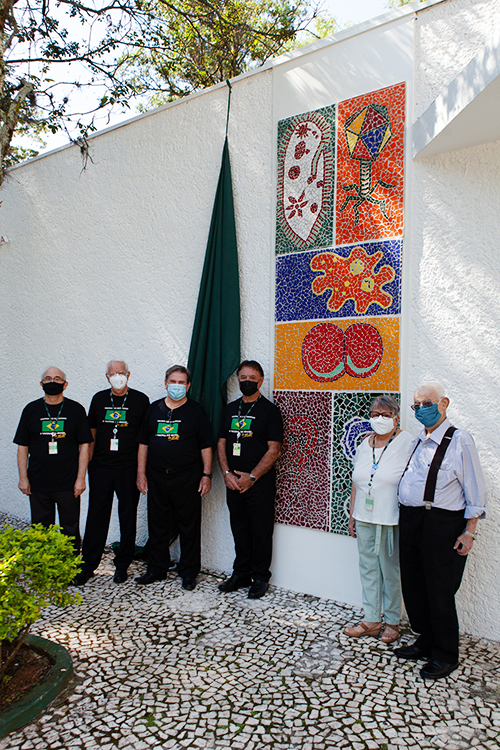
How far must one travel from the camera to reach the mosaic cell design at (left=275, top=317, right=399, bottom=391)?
142 inches

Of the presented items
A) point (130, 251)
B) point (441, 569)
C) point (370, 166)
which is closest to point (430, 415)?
point (441, 569)

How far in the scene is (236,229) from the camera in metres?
4.41

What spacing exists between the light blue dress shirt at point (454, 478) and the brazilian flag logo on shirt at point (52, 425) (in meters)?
2.57

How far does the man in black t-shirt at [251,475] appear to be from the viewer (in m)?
3.89

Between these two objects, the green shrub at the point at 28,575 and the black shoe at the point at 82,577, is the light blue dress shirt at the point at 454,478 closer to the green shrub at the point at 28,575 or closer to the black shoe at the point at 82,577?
the green shrub at the point at 28,575

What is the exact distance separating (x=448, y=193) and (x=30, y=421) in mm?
3342

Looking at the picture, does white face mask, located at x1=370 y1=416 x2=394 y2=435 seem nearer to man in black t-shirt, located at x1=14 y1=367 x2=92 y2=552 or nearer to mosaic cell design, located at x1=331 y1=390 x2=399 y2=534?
mosaic cell design, located at x1=331 y1=390 x2=399 y2=534

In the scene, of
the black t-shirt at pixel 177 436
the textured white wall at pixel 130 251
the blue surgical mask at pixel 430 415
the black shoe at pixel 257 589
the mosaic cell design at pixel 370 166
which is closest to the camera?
the blue surgical mask at pixel 430 415

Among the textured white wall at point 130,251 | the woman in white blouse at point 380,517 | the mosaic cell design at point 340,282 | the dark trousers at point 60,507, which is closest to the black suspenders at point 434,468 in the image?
the woman in white blouse at point 380,517

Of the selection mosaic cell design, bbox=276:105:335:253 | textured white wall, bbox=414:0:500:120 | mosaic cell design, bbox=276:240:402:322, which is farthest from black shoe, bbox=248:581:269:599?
textured white wall, bbox=414:0:500:120

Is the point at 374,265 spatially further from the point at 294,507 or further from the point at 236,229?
the point at 294,507

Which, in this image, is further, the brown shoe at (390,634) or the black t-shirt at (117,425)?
the black t-shirt at (117,425)

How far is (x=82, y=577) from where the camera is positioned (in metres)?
4.10

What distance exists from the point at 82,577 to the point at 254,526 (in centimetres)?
137
